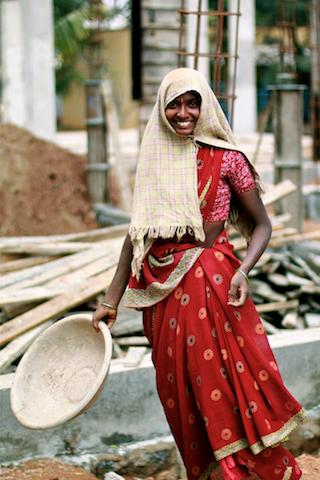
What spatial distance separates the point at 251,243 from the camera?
388 cm

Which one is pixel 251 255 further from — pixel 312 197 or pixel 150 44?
pixel 150 44

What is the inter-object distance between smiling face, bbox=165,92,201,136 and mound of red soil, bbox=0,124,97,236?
594 cm

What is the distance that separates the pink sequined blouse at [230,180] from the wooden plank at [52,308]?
1.96 metres

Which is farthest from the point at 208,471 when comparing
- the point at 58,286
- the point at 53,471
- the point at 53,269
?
the point at 53,269

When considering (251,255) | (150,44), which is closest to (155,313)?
(251,255)

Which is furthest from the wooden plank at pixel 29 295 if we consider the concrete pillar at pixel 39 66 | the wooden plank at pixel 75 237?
the concrete pillar at pixel 39 66

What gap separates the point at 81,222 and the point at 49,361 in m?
5.98

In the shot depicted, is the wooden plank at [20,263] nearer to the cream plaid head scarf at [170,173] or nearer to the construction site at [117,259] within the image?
the construction site at [117,259]

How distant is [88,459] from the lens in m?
4.95

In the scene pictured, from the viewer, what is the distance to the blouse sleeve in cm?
383

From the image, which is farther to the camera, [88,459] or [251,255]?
[88,459]

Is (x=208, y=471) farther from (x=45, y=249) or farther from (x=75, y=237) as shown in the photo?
(x=75, y=237)

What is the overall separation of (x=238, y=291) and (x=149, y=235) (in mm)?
416

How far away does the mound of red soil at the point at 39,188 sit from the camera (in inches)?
384
